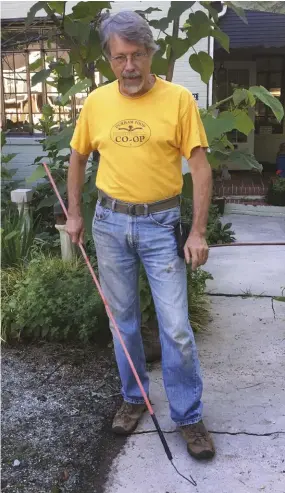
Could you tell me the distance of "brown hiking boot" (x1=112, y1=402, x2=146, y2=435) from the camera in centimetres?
266

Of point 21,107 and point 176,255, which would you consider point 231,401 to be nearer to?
point 176,255

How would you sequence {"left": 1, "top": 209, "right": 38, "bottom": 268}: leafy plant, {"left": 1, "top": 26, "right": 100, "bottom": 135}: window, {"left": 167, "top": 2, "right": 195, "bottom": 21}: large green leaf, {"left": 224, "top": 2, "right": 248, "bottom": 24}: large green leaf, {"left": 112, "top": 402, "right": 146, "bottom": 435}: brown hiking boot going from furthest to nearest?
{"left": 1, "top": 26, "right": 100, "bottom": 135}: window, {"left": 1, "top": 209, "right": 38, "bottom": 268}: leafy plant, {"left": 224, "top": 2, "right": 248, "bottom": 24}: large green leaf, {"left": 167, "top": 2, "right": 195, "bottom": 21}: large green leaf, {"left": 112, "top": 402, "right": 146, "bottom": 435}: brown hiking boot

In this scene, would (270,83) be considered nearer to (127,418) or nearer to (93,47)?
(93,47)

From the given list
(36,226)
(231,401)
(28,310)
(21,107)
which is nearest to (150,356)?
(231,401)

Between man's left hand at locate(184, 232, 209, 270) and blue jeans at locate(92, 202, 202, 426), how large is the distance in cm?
6

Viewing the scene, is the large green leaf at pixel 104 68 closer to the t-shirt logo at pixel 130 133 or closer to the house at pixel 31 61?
the t-shirt logo at pixel 130 133

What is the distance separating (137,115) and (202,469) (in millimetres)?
1566

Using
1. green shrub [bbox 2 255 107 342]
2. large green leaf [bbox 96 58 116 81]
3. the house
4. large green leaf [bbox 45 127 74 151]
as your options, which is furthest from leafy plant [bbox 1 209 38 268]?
the house

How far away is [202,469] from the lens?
2391 millimetres

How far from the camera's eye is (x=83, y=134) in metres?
2.47

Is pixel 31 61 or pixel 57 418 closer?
pixel 57 418

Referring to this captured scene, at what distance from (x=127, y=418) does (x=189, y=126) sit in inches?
57.4

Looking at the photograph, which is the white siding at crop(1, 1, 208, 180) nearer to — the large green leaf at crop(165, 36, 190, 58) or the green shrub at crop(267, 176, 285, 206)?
the green shrub at crop(267, 176, 285, 206)

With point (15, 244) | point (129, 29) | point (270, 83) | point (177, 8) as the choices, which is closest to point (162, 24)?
point (177, 8)
